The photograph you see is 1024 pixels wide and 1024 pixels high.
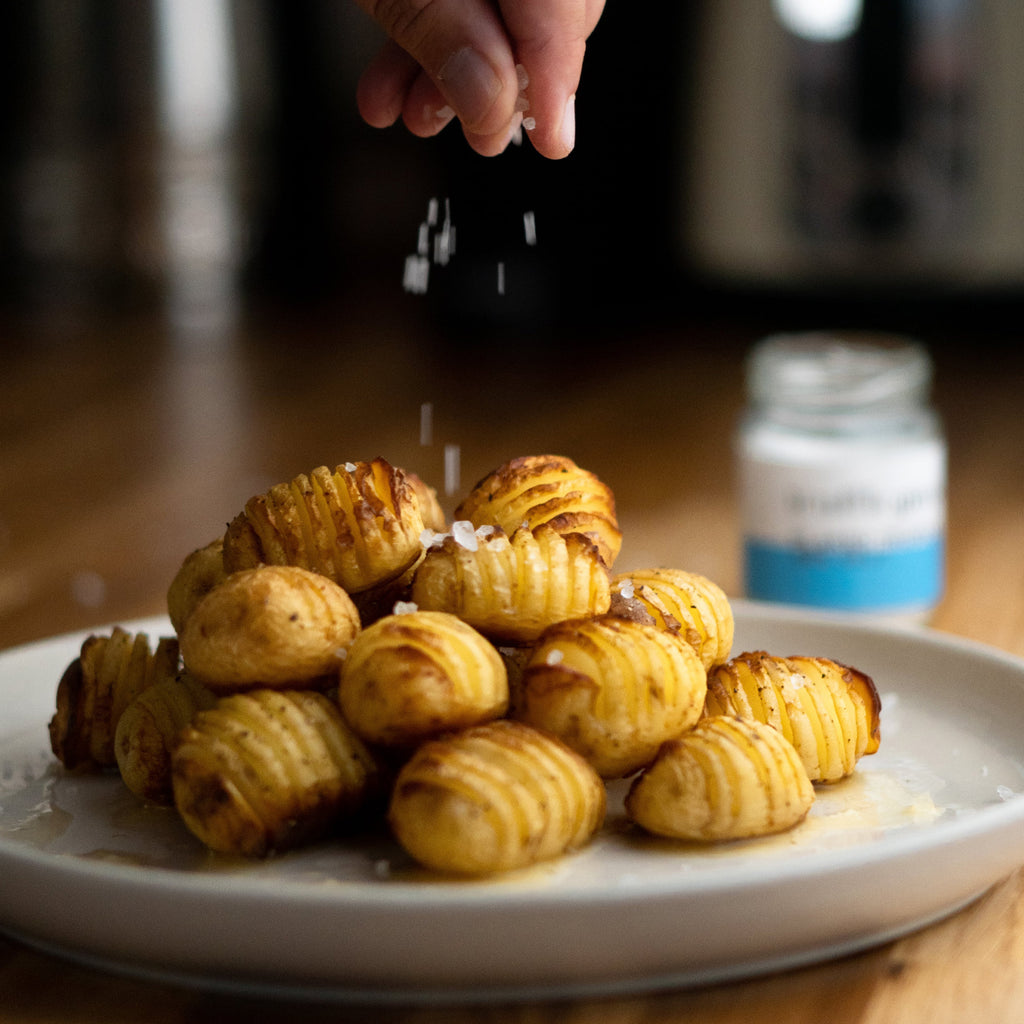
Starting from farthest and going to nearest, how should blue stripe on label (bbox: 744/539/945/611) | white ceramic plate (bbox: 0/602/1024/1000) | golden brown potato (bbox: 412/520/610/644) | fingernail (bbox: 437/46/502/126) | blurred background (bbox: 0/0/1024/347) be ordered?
blurred background (bbox: 0/0/1024/347) → blue stripe on label (bbox: 744/539/945/611) → fingernail (bbox: 437/46/502/126) → golden brown potato (bbox: 412/520/610/644) → white ceramic plate (bbox: 0/602/1024/1000)

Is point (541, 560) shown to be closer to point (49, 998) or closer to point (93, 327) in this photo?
point (49, 998)

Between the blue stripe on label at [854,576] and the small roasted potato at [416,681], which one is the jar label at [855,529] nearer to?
the blue stripe on label at [854,576]

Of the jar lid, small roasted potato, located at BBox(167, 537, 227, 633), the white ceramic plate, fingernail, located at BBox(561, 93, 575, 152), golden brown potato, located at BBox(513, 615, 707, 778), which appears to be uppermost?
fingernail, located at BBox(561, 93, 575, 152)

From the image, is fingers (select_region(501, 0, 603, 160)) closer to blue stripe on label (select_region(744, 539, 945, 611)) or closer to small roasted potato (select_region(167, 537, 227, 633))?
small roasted potato (select_region(167, 537, 227, 633))

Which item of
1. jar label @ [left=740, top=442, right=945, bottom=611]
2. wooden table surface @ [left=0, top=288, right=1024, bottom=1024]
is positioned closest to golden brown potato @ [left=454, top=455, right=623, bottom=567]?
wooden table surface @ [left=0, top=288, right=1024, bottom=1024]

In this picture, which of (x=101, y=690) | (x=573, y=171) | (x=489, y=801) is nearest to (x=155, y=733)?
(x=101, y=690)

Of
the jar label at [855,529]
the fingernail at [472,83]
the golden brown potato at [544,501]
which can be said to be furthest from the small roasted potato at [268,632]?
the jar label at [855,529]

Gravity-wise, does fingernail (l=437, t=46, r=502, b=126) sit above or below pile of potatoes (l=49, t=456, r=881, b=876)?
above
